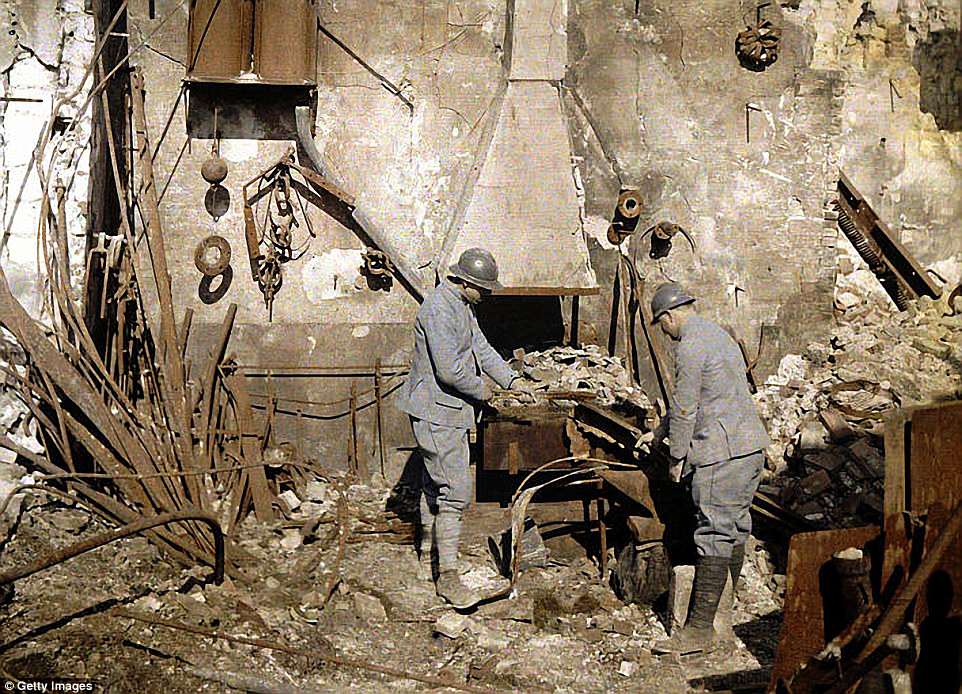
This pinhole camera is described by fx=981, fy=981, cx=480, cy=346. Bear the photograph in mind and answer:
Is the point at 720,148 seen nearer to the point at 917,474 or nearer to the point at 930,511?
the point at 917,474

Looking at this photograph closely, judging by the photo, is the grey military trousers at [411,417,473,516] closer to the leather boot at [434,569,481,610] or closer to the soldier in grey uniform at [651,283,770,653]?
the leather boot at [434,569,481,610]

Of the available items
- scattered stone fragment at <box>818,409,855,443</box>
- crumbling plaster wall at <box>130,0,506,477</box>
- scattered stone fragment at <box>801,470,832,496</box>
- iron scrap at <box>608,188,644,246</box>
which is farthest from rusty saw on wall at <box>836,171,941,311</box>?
crumbling plaster wall at <box>130,0,506,477</box>

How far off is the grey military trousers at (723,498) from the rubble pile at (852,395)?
1.23 metres

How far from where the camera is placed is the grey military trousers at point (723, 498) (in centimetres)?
538

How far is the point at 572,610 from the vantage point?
598 cm

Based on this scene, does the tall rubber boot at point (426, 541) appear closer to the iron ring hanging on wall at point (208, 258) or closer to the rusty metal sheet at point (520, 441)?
the rusty metal sheet at point (520, 441)

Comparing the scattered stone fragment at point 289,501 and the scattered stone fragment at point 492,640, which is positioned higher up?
the scattered stone fragment at point 289,501

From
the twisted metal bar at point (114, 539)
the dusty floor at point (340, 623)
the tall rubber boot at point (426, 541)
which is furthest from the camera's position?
the tall rubber boot at point (426, 541)

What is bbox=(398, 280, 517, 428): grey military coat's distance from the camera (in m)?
5.96

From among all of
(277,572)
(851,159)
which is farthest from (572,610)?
(851,159)

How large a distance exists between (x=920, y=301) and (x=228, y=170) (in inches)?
245

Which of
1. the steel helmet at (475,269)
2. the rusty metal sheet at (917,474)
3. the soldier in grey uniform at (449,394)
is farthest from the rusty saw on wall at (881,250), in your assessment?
the rusty metal sheet at (917,474)

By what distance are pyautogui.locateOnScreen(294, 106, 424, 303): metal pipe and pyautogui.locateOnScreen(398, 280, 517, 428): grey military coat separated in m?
2.13

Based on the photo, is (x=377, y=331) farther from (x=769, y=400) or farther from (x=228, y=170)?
(x=769, y=400)
